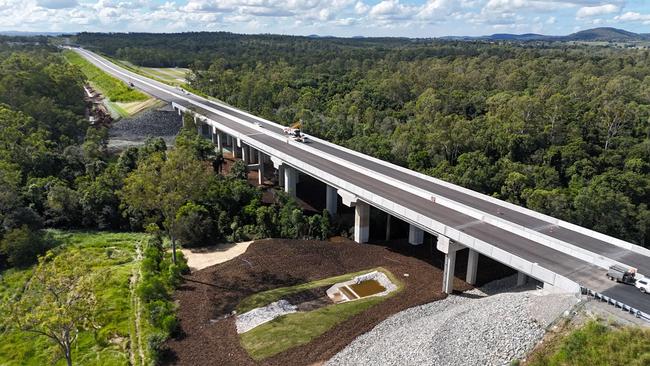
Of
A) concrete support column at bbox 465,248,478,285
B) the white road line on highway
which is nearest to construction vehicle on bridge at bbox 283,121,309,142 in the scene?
the white road line on highway

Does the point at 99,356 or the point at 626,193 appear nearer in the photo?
the point at 99,356

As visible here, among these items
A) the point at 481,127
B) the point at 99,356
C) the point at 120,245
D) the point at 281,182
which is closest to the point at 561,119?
the point at 481,127

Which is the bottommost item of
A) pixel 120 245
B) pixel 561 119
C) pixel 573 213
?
pixel 120 245

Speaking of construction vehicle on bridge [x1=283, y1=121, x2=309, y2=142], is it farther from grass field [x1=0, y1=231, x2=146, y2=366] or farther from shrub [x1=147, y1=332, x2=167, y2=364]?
shrub [x1=147, y1=332, x2=167, y2=364]

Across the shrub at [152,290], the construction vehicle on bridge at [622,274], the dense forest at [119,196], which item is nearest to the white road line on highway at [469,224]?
the construction vehicle on bridge at [622,274]

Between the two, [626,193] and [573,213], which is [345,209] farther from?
[626,193]

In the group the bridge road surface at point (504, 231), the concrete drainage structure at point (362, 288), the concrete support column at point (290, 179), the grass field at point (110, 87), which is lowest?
the concrete drainage structure at point (362, 288)

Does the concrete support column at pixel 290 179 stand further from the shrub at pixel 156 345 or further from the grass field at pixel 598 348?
the grass field at pixel 598 348
